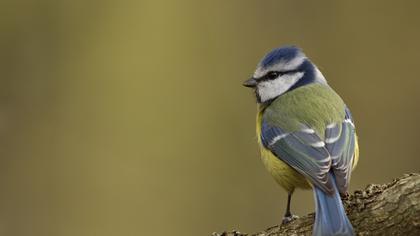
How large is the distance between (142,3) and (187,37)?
1.62 feet

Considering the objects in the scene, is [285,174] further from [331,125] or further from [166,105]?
[166,105]

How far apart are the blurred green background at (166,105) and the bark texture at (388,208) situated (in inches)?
104

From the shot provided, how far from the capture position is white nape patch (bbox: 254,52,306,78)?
4359 millimetres

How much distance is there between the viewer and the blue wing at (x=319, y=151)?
3.46 m

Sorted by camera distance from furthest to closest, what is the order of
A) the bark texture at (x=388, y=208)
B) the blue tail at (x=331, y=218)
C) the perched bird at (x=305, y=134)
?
the perched bird at (x=305, y=134) → the blue tail at (x=331, y=218) → the bark texture at (x=388, y=208)

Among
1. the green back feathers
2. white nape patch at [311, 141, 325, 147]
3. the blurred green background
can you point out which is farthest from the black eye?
the blurred green background

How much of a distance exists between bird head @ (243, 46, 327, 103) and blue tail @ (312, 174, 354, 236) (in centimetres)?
110

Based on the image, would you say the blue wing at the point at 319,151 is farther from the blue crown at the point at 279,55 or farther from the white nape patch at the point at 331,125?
the blue crown at the point at 279,55

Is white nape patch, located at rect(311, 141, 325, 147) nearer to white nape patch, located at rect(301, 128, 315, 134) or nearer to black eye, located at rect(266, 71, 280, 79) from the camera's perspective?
white nape patch, located at rect(301, 128, 315, 134)

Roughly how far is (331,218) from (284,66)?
1406mm

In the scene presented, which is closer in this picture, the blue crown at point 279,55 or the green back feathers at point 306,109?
the green back feathers at point 306,109

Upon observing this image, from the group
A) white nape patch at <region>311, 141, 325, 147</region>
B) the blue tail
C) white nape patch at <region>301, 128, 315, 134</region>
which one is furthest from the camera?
white nape patch at <region>301, 128, 315, 134</region>

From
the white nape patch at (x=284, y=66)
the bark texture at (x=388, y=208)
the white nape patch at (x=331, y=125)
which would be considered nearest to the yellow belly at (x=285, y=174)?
Answer: the white nape patch at (x=331, y=125)

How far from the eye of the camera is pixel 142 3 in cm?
646
